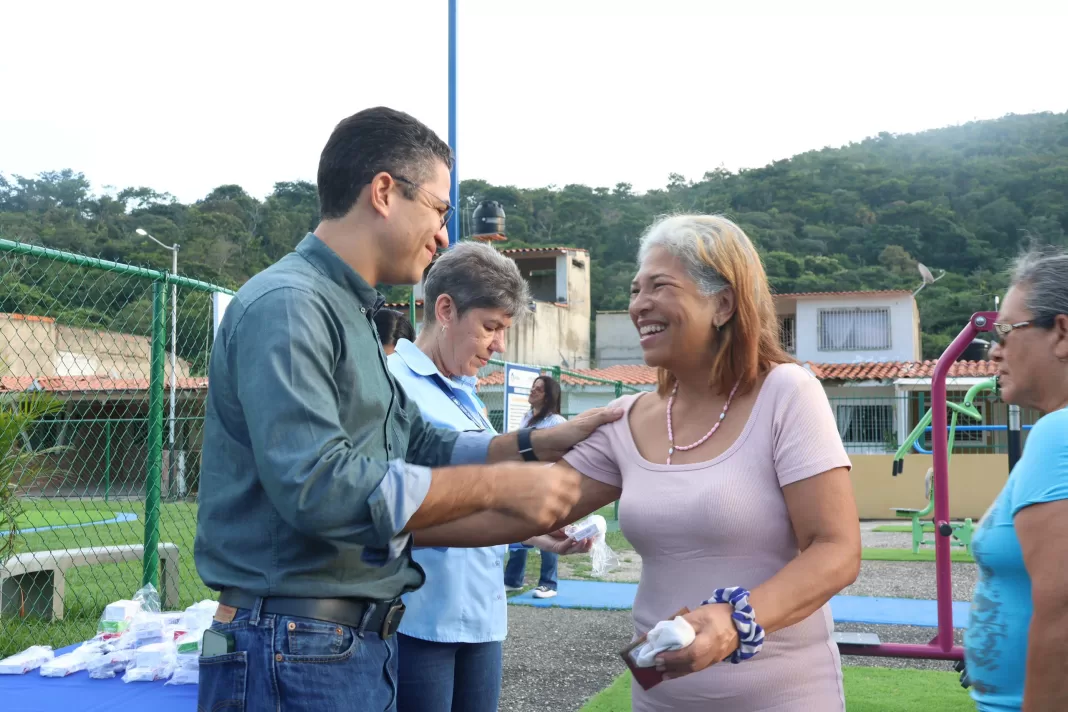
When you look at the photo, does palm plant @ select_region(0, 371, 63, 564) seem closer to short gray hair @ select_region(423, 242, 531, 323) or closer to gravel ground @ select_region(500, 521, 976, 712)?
gravel ground @ select_region(500, 521, 976, 712)

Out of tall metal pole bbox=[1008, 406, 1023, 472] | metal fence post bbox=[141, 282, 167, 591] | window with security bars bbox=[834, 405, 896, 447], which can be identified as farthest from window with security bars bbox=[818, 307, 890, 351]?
metal fence post bbox=[141, 282, 167, 591]

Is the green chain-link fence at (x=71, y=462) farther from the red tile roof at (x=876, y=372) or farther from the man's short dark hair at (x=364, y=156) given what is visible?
the red tile roof at (x=876, y=372)

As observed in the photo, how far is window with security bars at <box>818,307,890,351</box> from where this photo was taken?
33.4m

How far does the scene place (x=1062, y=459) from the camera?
5.74 ft

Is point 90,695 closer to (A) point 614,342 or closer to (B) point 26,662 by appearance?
(B) point 26,662

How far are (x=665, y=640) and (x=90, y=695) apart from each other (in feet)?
7.04

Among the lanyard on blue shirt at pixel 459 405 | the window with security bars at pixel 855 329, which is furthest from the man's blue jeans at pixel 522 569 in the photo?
the window with security bars at pixel 855 329

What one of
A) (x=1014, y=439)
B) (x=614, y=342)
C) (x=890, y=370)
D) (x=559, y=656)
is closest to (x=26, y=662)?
(x=559, y=656)

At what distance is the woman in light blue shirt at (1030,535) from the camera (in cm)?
173

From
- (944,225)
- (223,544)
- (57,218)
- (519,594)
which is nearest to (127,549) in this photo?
(519,594)

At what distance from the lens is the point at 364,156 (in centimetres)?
194

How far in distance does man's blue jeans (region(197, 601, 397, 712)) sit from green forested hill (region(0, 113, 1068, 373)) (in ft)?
121

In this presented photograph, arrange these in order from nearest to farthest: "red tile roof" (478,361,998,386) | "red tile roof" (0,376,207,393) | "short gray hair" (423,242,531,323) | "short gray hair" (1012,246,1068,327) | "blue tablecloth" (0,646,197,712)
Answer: "short gray hair" (1012,246,1068,327)
"blue tablecloth" (0,646,197,712)
"short gray hair" (423,242,531,323)
"red tile roof" (0,376,207,393)
"red tile roof" (478,361,998,386)

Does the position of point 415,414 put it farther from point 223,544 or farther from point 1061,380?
point 1061,380
